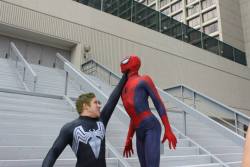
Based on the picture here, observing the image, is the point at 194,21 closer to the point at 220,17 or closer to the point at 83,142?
the point at 220,17

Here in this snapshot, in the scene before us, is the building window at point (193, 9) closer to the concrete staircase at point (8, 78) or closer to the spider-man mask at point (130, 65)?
the concrete staircase at point (8, 78)

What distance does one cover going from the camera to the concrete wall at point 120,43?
405 inches

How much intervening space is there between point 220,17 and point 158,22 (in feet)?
47.5

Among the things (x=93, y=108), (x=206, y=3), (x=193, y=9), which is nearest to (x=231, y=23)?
(x=206, y=3)

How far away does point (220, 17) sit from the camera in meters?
26.7

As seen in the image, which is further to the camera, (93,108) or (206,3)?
(206,3)

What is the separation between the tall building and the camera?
1013 inches

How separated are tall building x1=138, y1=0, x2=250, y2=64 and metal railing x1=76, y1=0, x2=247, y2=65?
25.4ft

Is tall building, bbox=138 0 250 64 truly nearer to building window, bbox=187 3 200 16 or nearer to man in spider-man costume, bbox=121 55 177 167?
A: building window, bbox=187 3 200 16

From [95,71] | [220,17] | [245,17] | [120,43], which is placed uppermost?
[245,17]

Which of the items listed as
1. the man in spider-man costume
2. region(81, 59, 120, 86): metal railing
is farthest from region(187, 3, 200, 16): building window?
the man in spider-man costume

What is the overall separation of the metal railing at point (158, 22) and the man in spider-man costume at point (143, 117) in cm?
997

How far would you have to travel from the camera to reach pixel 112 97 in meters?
2.44

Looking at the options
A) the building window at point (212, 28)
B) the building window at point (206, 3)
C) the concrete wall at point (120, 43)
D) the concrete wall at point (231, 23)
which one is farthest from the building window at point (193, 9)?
the concrete wall at point (120, 43)
